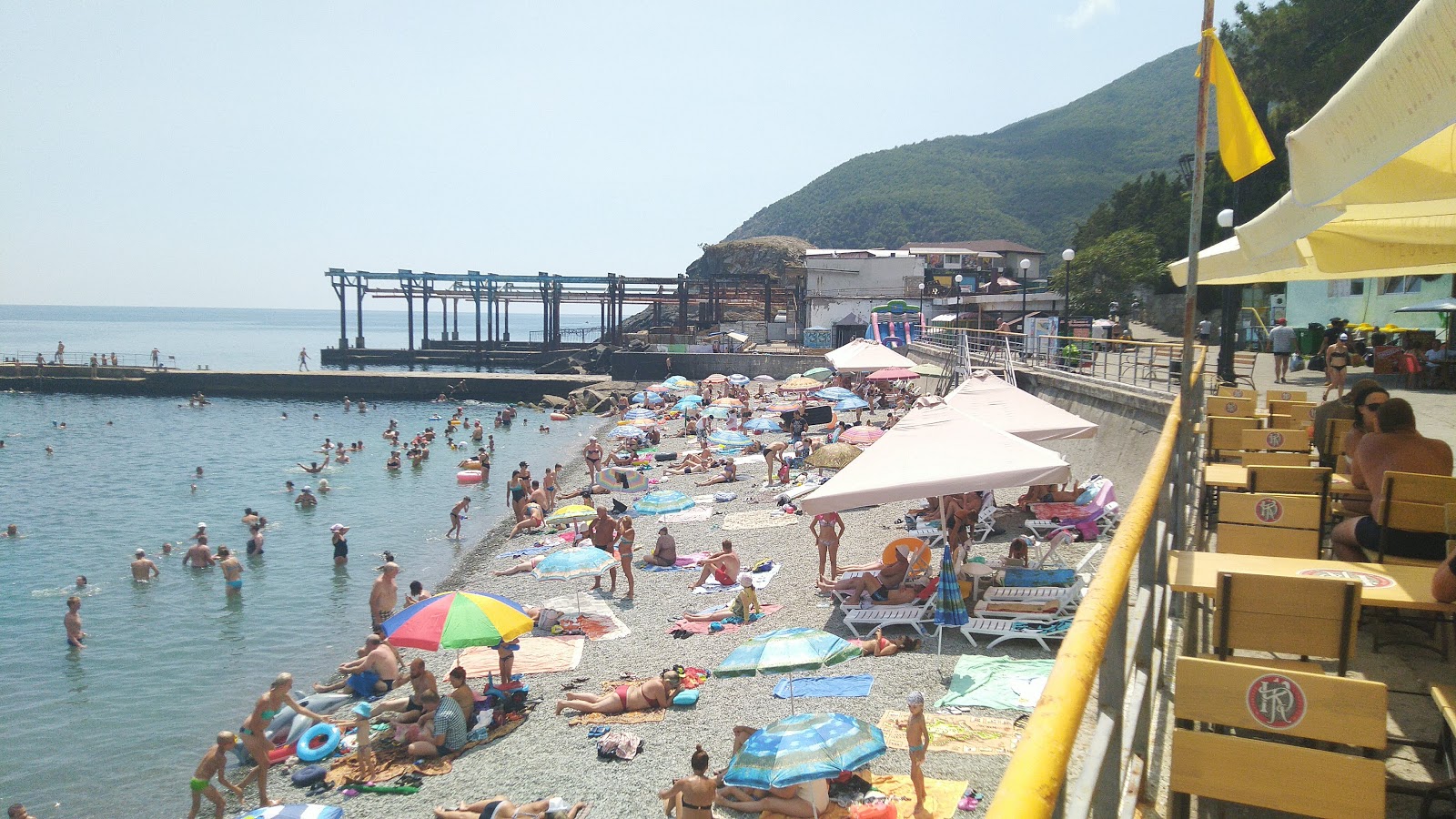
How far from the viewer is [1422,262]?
5.13m

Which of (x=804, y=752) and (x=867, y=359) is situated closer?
(x=804, y=752)

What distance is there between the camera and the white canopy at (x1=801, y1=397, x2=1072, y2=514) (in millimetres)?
7773

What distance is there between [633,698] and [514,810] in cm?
204

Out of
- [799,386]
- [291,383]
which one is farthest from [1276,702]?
[291,383]

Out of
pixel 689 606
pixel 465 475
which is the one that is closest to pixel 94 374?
pixel 465 475

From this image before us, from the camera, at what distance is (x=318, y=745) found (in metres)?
9.05

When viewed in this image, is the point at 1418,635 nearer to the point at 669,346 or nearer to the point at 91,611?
the point at 91,611

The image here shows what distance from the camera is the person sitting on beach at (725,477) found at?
68.7ft

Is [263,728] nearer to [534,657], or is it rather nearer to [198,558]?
[534,657]

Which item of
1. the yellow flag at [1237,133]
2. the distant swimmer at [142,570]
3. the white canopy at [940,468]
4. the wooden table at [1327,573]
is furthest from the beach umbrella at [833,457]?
the wooden table at [1327,573]

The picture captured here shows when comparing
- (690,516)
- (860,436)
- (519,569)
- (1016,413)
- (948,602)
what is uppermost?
(1016,413)

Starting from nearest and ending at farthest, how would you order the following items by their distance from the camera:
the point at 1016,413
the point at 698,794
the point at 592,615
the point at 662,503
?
the point at 698,794, the point at 1016,413, the point at 592,615, the point at 662,503

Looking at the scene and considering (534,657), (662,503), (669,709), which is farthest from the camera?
(662,503)

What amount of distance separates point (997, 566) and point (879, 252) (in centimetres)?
4891
